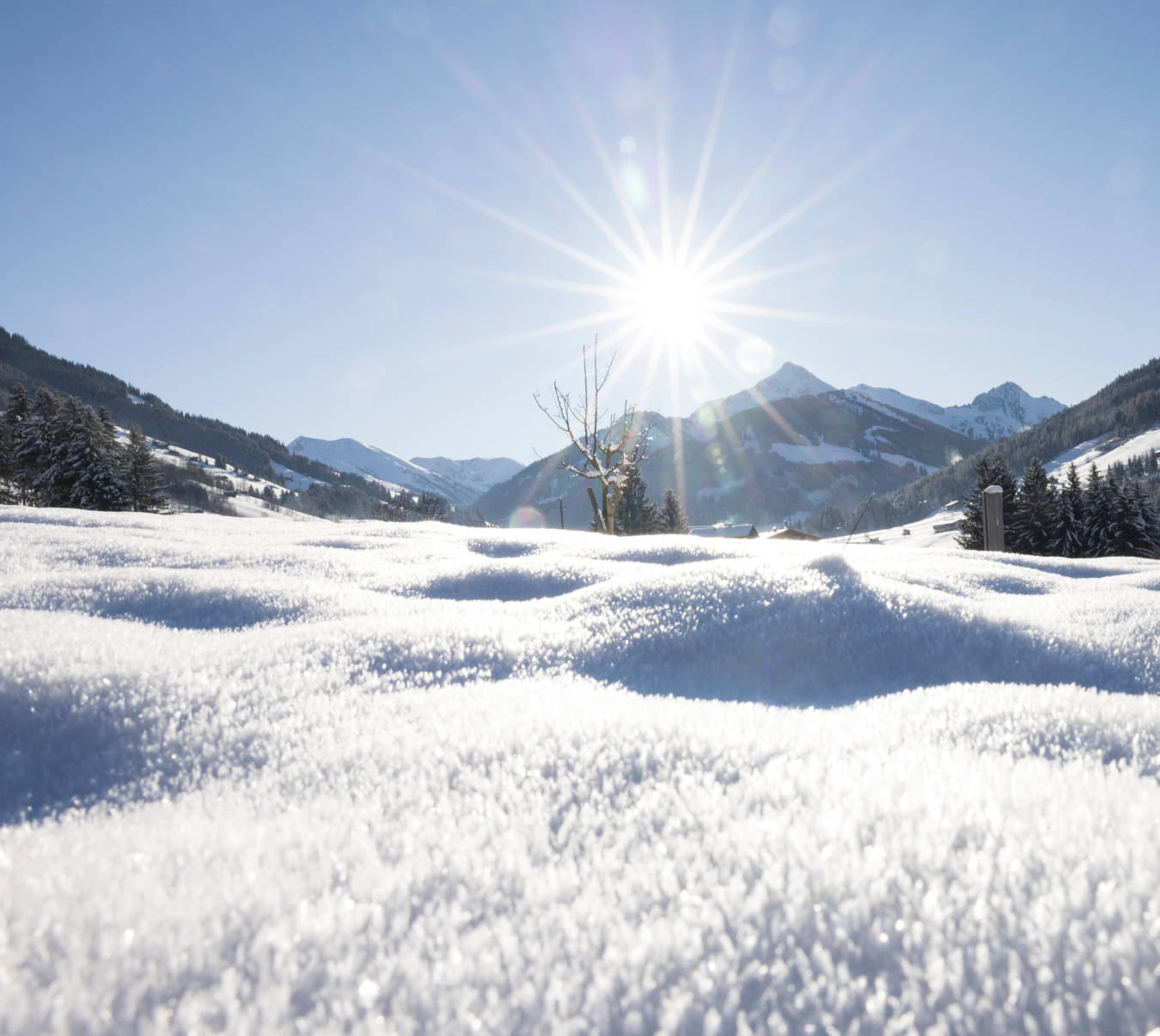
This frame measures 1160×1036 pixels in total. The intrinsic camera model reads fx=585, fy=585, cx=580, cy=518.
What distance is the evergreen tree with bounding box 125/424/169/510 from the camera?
27547 mm

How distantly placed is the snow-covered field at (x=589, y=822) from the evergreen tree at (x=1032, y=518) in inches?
1255

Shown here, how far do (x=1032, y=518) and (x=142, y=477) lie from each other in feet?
141

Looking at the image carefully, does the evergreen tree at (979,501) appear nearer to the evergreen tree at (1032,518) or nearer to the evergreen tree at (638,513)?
the evergreen tree at (1032,518)

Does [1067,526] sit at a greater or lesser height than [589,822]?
greater

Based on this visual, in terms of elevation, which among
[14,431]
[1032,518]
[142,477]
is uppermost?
[14,431]

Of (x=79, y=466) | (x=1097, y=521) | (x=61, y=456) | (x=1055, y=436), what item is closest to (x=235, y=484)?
(x=61, y=456)

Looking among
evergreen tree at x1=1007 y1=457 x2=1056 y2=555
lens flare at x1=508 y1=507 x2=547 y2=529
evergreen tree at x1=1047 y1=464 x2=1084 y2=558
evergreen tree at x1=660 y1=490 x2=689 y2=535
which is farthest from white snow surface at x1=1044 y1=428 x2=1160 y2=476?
evergreen tree at x1=660 y1=490 x2=689 y2=535

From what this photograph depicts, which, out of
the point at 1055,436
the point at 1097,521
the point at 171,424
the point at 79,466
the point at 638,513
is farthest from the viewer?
the point at 171,424

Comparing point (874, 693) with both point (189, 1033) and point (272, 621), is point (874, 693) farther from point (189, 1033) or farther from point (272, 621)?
point (272, 621)

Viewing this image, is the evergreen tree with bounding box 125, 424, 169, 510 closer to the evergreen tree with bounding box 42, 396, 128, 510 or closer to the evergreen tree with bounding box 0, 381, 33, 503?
the evergreen tree with bounding box 42, 396, 128, 510

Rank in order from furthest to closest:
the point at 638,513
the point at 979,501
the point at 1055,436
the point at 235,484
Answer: the point at 1055,436 < the point at 235,484 < the point at 638,513 < the point at 979,501

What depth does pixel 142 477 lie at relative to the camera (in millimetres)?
28859

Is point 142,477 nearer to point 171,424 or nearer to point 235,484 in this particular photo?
point 235,484

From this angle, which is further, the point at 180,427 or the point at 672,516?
the point at 180,427
